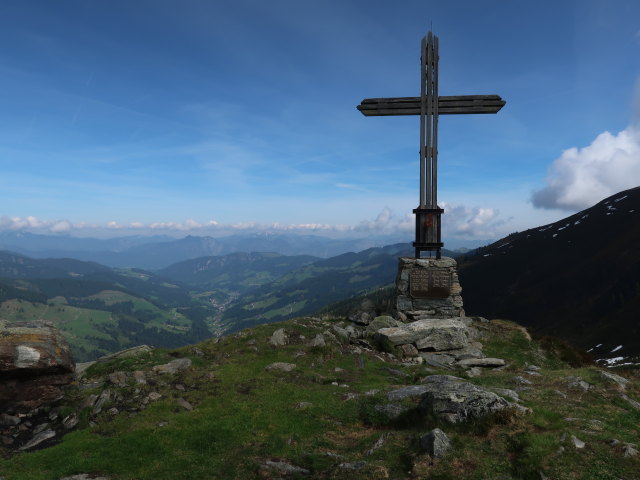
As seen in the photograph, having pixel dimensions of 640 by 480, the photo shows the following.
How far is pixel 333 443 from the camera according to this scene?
11273 mm

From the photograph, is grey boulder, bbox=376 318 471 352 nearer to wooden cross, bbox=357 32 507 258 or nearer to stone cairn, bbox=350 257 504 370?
stone cairn, bbox=350 257 504 370

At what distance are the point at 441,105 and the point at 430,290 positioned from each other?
13.8m

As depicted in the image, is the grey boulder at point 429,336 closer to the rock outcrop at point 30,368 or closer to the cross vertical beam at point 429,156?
the cross vertical beam at point 429,156

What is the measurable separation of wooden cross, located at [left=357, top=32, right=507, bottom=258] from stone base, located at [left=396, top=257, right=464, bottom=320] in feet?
4.18

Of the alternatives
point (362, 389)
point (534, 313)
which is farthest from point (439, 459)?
point (534, 313)

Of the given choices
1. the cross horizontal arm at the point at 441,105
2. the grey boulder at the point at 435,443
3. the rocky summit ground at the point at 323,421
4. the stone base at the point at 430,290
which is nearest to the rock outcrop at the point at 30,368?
the rocky summit ground at the point at 323,421

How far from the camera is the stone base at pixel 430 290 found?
25.8 m

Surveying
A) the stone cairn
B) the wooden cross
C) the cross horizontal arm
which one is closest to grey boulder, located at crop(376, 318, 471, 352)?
the stone cairn

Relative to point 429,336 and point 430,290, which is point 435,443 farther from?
point 430,290

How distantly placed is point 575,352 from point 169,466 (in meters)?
26.6

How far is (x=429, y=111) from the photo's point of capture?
88.5 ft

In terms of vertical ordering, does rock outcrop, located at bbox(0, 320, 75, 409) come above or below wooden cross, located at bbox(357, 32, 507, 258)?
below

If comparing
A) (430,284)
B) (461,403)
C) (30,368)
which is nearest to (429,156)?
(430,284)

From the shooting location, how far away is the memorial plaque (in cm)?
2578
